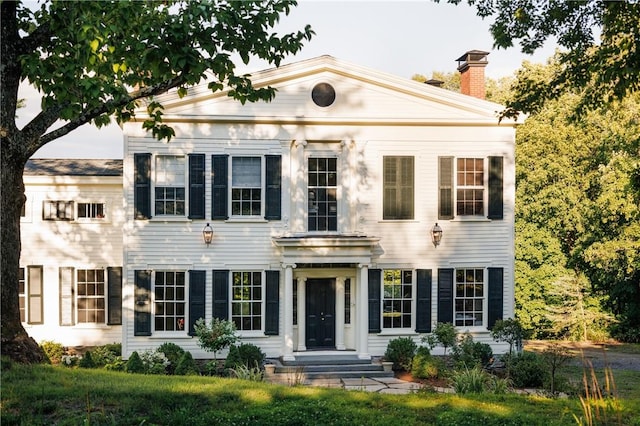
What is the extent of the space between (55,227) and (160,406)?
13.1 m

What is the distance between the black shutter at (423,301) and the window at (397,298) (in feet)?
0.87

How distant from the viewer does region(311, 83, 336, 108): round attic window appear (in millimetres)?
19359

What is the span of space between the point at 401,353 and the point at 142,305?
761 cm

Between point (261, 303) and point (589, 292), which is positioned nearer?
point (261, 303)

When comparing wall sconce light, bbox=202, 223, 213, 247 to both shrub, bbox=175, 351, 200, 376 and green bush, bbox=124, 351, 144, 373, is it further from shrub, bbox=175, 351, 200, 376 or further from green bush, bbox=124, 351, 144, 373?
green bush, bbox=124, 351, 144, 373

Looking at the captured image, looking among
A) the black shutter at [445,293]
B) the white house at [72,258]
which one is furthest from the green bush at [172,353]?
the black shutter at [445,293]

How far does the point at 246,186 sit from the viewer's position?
19219 millimetres

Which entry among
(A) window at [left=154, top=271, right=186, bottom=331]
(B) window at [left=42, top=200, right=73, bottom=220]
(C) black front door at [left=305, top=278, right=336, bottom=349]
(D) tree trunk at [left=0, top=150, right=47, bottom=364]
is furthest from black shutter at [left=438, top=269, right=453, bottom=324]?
(D) tree trunk at [left=0, top=150, right=47, bottom=364]

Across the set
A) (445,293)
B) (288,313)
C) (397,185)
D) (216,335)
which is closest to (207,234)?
(216,335)

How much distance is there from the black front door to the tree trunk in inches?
393

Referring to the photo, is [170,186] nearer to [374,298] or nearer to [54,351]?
[54,351]

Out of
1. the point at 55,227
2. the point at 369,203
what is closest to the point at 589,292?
the point at 369,203

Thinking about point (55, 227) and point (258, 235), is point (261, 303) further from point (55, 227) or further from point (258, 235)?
point (55, 227)

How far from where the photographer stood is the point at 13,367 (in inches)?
386
